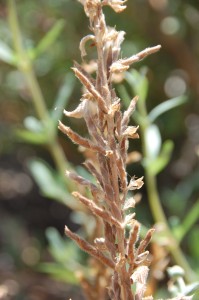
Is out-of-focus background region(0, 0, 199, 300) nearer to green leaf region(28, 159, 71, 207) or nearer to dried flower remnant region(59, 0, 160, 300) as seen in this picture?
green leaf region(28, 159, 71, 207)

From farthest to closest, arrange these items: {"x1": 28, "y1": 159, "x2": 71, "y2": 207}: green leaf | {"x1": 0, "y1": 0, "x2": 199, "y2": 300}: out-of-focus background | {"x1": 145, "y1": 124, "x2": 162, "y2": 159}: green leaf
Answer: {"x1": 0, "y1": 0, "x2": 199, "y2": 300}: out-of-focus background → {"x1": 28, "y1": 159, "x2": 71, "y2": 207}: green leaf → {"x1": 145, "y1": 124, "x2": 162, "y2": 159}: green leaf

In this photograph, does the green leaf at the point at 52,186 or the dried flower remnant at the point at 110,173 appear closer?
the dried flower remnant at the point at 110,173

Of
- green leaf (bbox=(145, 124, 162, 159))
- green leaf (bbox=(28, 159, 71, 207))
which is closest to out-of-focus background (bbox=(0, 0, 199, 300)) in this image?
green leaf (bbox=(28, 159, 71, 207))

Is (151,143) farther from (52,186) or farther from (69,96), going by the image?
(69,96)

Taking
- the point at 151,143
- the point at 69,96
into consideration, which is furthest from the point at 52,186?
the point at 69,96

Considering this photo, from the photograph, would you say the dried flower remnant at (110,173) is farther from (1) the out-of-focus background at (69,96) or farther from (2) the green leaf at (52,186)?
(1) the out-of-focus background at (69,96)

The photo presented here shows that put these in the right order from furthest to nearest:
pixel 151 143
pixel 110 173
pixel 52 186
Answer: pixel 52 186
pixel 151 143
pixel 110 173

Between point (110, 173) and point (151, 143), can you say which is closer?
point (110, 173)

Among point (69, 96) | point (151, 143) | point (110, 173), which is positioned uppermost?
point (69, 96)

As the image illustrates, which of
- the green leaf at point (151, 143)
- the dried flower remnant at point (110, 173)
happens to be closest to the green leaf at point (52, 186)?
the green leaf at point (151, 143)
